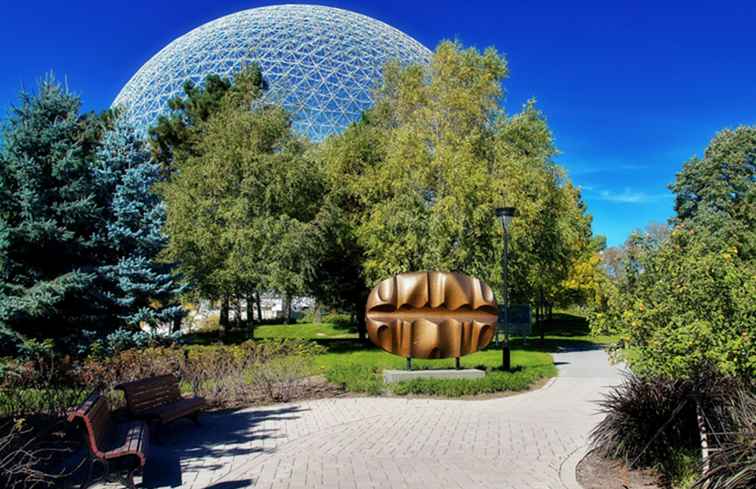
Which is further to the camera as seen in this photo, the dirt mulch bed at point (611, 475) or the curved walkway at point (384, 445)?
the curved walkway at point (384, 445)

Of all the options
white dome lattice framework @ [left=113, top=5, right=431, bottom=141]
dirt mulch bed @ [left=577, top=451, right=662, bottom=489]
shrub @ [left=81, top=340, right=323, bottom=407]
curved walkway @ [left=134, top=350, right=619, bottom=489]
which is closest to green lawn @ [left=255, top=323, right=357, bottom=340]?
white dome lattice framework @ [left=113, top=5, right=431, bottom=141]

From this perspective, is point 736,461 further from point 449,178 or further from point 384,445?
point 449,178

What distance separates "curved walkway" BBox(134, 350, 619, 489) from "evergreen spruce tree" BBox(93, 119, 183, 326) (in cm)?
519

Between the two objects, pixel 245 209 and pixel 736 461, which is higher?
pixel 245 209

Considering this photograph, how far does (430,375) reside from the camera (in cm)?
1167

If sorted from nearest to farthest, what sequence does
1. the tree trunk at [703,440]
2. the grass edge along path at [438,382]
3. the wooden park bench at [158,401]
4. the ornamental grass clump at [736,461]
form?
1. the ornamental grass clump at [736,461]
2. the tree trunk at [703,440]
3. the wooden park bench at [158,401]
4. the grass edge along path at [438,382]

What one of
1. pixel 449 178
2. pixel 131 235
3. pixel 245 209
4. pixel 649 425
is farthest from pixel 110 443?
pixel 449 178

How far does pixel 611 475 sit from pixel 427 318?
651 centimetres

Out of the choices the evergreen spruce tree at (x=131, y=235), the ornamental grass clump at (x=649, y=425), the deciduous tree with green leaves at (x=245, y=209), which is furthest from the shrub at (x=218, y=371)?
the deciduous tree with green leaves at (x=245, y=209)

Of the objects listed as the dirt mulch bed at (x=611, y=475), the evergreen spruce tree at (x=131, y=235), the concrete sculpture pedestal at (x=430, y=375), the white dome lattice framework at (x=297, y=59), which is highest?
the white dome lattice framework at (x=297, y=59)

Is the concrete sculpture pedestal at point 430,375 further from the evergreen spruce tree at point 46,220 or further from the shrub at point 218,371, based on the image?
the evergreen spruce tree at point 46,220

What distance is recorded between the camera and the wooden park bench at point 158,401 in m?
7.55

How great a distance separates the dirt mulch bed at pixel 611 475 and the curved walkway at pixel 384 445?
15 cm

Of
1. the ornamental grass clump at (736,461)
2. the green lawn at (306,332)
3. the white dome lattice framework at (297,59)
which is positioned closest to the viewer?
the ornamental grass clump at (736,461)
